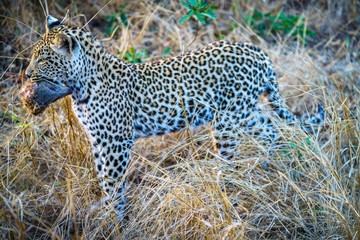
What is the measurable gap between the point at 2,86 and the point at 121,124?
2.90 m

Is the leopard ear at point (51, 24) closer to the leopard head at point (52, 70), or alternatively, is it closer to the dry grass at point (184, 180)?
the leopard head at point (52, 70)

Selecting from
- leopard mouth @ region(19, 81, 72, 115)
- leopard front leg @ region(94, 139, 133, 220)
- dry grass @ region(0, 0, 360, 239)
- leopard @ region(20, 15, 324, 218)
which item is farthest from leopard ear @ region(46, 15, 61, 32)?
leopard front leg @ region(94, 139, 133, 220)

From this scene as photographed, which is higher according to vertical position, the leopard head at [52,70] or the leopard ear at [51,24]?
the leopard ear at [51,24]

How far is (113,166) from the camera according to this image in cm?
439

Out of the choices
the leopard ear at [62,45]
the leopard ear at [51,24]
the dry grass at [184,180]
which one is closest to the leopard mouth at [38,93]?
the leopard ear at [62,45]

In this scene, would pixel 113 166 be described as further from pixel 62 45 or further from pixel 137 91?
pixel 62 45

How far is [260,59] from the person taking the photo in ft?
16.6

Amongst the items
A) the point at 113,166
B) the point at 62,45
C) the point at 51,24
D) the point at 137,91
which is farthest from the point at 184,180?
the point at 51,24

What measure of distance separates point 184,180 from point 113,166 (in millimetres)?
887

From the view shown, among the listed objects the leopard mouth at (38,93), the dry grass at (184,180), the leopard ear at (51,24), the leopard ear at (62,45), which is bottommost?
the dry grass at (184,180)

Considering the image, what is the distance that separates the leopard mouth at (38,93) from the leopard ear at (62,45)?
1.15 feet

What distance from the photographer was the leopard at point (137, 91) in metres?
4.04

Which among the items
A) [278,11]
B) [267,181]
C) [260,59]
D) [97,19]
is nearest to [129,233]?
[267,181]

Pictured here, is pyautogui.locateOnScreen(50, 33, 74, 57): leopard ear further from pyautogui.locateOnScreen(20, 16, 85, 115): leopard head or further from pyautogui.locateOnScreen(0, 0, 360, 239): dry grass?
pyautogui.locateOnScreen(0, 0, 360, 239): dry grass
